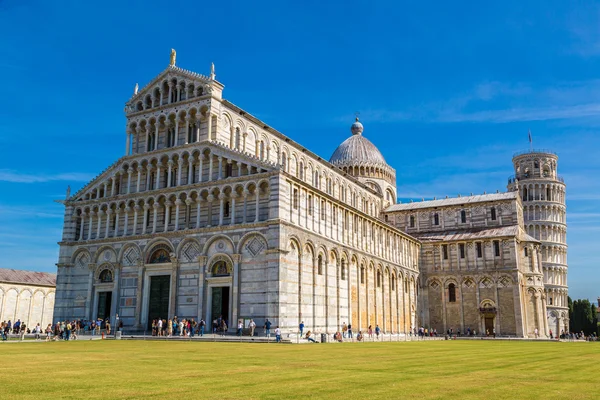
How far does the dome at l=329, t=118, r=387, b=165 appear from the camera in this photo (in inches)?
2827

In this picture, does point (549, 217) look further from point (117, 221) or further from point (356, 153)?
point (117, 221)

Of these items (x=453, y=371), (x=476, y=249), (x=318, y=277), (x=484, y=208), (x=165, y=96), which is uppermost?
(x=165, y=96)

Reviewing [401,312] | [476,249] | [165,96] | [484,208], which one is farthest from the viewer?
[484,208]

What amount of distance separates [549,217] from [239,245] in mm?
70959

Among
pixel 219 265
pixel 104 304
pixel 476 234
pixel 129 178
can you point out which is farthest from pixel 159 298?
pixel 476 234

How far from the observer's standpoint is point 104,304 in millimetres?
43625

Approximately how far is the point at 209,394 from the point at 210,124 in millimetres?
33715

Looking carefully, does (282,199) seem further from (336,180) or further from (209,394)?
(209,394)

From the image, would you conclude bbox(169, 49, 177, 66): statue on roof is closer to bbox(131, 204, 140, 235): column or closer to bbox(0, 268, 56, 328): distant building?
bbox(131, 204, 140, 235): column

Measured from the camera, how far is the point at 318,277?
40.7 m

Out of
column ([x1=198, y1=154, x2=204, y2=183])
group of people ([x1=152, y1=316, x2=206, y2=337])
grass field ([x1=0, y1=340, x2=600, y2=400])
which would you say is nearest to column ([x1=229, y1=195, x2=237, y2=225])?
column ([x1=198, y1=154, x2=204, y2=183])

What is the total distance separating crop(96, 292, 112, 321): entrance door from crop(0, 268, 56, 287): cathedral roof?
2595 centimetres

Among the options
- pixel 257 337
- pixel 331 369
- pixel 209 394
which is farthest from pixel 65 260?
pixel 209 394

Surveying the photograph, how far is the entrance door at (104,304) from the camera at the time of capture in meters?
43.3
